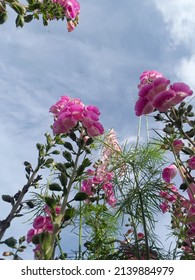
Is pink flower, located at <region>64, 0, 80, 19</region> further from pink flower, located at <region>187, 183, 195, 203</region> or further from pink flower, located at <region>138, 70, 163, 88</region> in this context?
pink flower, located at <region>187, 183, 195, 203</region>

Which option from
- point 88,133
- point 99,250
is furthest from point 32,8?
point 99,250

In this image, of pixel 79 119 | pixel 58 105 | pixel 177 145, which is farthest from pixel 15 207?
pixel 177 145

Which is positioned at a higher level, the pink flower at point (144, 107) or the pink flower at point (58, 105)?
the pink flower at point (58, 105)

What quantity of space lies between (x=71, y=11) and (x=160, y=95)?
75 cm

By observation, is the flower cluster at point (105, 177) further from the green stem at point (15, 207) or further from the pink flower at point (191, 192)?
the pink flower at point (191, 192)

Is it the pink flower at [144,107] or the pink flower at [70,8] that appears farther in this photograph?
the pink flower at [70,8]

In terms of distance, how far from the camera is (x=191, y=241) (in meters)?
1.99

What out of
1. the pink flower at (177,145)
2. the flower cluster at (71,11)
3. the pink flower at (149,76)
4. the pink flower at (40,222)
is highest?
the flower cluster at (71,11)

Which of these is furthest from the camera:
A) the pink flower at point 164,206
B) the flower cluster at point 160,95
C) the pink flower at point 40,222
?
the pink flower at point 164,206

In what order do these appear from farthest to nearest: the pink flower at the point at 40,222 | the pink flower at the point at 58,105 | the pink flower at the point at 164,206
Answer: the pink flower at the point at 164,206
the pink flower at the point at 58,105
the pink flower at the point at 40,222

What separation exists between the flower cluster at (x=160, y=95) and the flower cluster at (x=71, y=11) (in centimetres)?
61

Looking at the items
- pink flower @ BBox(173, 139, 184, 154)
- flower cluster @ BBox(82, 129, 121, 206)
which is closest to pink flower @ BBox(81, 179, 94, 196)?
flower cluster @ BBox(82, 129, 121, 206)

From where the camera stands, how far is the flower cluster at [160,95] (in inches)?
69.2

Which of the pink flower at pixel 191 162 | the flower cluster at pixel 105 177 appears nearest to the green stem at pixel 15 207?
the flower cluster at pixel 105 177
